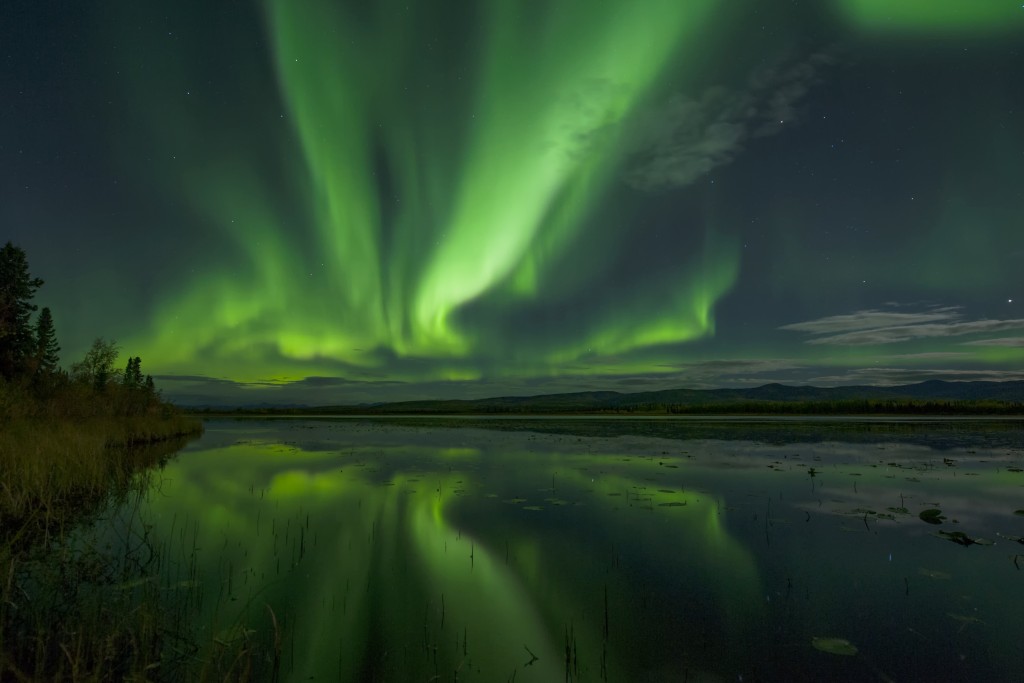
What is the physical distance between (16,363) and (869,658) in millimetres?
50774

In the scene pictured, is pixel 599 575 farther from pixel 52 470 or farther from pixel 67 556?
pixel 52 470

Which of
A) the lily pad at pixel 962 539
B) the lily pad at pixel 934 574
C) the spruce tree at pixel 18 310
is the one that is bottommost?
the lily pad at pixel 962 539

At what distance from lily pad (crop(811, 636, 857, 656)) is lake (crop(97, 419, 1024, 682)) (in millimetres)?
27

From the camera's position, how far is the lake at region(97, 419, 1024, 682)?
591cm

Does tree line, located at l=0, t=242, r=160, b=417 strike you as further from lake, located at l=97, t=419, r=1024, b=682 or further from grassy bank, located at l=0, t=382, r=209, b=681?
lake, located at l=97, t=419, r=1024, b=682

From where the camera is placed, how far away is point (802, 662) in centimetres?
578

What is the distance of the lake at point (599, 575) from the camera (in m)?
5.91

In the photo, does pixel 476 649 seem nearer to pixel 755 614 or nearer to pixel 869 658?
pixel 755 614

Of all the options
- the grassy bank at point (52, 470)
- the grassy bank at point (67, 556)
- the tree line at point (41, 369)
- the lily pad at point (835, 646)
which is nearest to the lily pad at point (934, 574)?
the lily pad at point (835, 646)

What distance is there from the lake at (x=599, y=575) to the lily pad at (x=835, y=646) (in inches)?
1.0

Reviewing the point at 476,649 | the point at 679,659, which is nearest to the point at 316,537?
the point at 476,649

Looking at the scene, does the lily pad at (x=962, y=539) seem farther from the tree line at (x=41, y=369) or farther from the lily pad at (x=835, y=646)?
the tree line at (x=41, y=369)

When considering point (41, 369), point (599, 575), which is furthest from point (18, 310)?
point (599, 575)

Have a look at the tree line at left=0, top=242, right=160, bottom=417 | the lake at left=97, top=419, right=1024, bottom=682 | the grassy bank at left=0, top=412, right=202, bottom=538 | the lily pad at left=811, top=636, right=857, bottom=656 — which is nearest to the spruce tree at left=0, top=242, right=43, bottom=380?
the tree line at left=0, top=242, right=160, bottom=417
